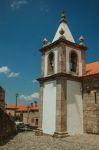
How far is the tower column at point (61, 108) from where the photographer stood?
769 inches

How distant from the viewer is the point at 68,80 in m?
21.1

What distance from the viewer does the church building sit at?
20058mm

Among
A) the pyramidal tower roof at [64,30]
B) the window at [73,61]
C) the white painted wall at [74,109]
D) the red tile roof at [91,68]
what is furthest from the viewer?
the pyramidal tower roof at [64,30]

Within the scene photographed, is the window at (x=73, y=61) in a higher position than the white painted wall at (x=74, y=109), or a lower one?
higher

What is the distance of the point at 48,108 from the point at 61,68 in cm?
410

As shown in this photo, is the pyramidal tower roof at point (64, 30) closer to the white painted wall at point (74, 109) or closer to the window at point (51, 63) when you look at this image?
the window at point (51, 63)

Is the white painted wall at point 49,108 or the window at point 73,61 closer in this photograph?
the white painted wall at point 49,108

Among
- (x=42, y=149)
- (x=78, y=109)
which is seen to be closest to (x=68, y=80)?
(x=78, y=109)

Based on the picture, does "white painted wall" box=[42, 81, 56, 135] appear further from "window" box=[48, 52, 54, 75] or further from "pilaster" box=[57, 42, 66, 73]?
"pilaster" box=[57, 42, 66, 73]

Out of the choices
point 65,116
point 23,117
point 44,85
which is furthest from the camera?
point 23,117

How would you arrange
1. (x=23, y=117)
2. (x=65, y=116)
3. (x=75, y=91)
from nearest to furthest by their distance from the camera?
(x=65, y=116) < (x=75, y=91) < (x=23, y=117)

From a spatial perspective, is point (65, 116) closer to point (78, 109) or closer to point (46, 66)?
point (78, 109)

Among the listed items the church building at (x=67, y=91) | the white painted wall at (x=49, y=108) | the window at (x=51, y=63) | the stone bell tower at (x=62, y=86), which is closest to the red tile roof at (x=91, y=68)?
the church building at (x=67, y=91)

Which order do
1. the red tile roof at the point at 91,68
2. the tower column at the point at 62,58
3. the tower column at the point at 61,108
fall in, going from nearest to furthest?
the tower column at the point at 61,108, the tower column at the point at 62,58, the red tile roof at the point at 91,68
